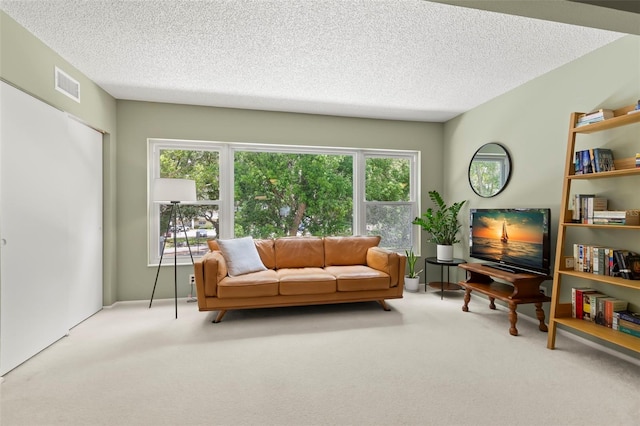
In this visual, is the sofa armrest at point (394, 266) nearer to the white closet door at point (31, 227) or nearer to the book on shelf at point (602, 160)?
the book on shelf at point (602, 160)

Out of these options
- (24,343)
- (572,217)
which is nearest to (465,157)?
(572,217)

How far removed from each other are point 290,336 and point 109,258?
2.50 meters

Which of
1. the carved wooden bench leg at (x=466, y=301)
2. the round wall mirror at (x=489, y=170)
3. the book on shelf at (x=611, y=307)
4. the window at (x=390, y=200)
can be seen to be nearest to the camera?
the book on shelf at (x=611, y=307)

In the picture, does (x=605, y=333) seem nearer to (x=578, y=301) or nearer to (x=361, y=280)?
(x=578, y=301)

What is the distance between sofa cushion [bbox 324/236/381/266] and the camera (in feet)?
13.8

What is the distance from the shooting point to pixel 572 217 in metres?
2.76

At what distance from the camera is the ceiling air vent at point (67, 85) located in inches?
112

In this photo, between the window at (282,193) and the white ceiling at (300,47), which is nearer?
the white ceiling at (300,47)

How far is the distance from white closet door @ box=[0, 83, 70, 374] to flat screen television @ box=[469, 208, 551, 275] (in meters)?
4.38

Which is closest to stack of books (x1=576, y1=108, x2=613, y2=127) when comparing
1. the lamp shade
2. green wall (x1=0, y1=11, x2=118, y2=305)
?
the lamp shade

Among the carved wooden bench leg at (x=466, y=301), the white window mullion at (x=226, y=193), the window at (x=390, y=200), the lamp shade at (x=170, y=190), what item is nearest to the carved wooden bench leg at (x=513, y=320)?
the carved wooden bench leg at (x=466, y=301)

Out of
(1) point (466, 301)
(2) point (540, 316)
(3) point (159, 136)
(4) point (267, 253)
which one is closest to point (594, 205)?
(2) point (540, 316)

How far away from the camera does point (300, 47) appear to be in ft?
8.88

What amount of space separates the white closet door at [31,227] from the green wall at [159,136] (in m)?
1.01
